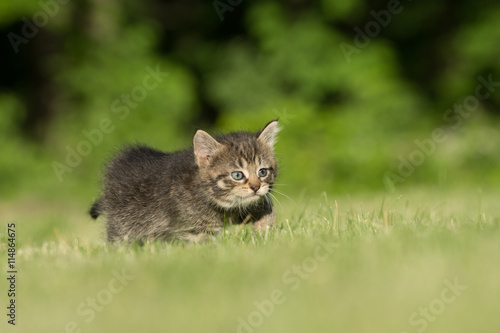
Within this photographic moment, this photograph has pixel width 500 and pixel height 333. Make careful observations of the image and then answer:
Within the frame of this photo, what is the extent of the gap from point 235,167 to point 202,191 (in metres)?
0.37

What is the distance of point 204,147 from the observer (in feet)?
20.2

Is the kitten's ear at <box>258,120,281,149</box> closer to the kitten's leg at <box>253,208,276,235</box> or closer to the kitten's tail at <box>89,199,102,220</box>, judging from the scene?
the kitten's leg at <box>253,208,276,235</box>

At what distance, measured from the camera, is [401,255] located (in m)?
4.23

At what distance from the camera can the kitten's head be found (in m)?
5.88

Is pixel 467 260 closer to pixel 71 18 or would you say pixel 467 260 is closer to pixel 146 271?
pixel 146 271

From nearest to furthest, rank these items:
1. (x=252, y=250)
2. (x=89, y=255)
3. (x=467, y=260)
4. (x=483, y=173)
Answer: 1. (x=467, y=260)
2. (x=252, y=250)
3. (x=89, y=255)
4. (x=483, y=173)

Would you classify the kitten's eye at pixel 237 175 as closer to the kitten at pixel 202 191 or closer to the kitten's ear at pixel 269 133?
the kitten at pixel 202 191

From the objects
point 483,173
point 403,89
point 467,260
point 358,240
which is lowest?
point 467,260

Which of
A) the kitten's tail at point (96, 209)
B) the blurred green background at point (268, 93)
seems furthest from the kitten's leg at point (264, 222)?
the blurred green background at point (268, 93)

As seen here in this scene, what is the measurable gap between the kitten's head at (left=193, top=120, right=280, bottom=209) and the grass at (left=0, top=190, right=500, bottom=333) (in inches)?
22.3

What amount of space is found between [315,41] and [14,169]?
8.60m

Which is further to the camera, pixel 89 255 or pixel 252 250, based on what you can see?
pixel 89 255

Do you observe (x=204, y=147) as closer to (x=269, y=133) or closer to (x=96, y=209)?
(x=269, y=133)

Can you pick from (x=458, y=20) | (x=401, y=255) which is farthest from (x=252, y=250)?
(x=458, y=20)
